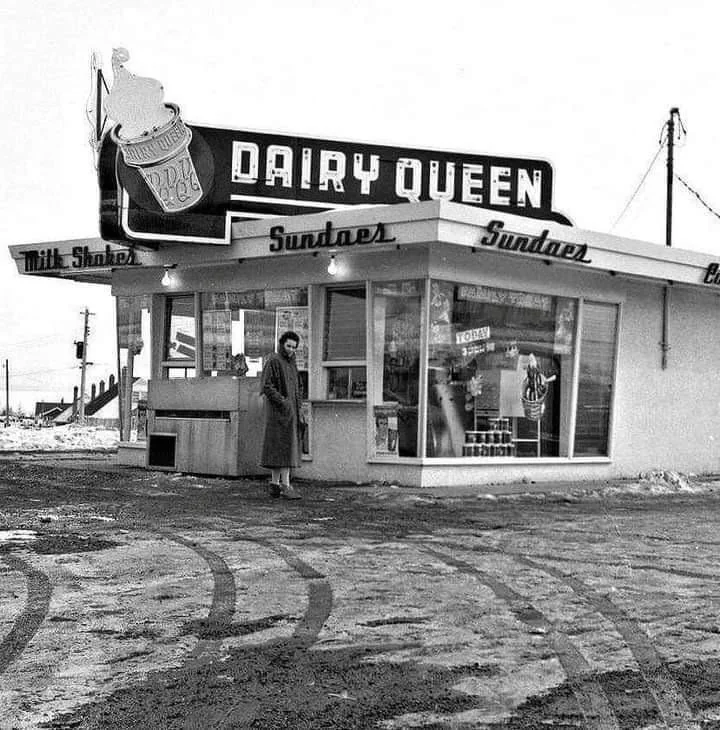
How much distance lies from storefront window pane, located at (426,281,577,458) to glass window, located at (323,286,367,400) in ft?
4.09

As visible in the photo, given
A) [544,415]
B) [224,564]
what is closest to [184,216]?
[544,415]

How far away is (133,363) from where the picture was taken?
63.6ft

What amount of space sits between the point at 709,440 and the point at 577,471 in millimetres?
3960

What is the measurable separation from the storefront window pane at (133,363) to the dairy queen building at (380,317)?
38 mm

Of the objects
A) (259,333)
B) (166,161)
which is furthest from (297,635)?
(166,161)

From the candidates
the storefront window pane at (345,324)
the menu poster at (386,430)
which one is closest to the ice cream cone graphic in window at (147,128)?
the storefront window pane at (345,324)

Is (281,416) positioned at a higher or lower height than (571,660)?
higher

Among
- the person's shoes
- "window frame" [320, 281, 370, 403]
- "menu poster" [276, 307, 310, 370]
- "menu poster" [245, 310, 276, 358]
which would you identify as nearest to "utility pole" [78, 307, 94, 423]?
"menu poster" [245, 310, 276, 358]

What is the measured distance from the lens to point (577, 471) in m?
17.7

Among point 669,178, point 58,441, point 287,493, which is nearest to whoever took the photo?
point 287,493

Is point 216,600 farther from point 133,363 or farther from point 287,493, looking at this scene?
point 133,363

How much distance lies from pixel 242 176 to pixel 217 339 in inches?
107

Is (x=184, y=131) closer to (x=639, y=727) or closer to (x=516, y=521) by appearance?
(x=516, y=521)

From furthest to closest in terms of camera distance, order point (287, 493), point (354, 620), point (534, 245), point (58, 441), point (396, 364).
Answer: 1. point (58, 441)
2. point (396, 364)
3. point (534, 245)
4. point (287, 493)
5. point (354, 620)
